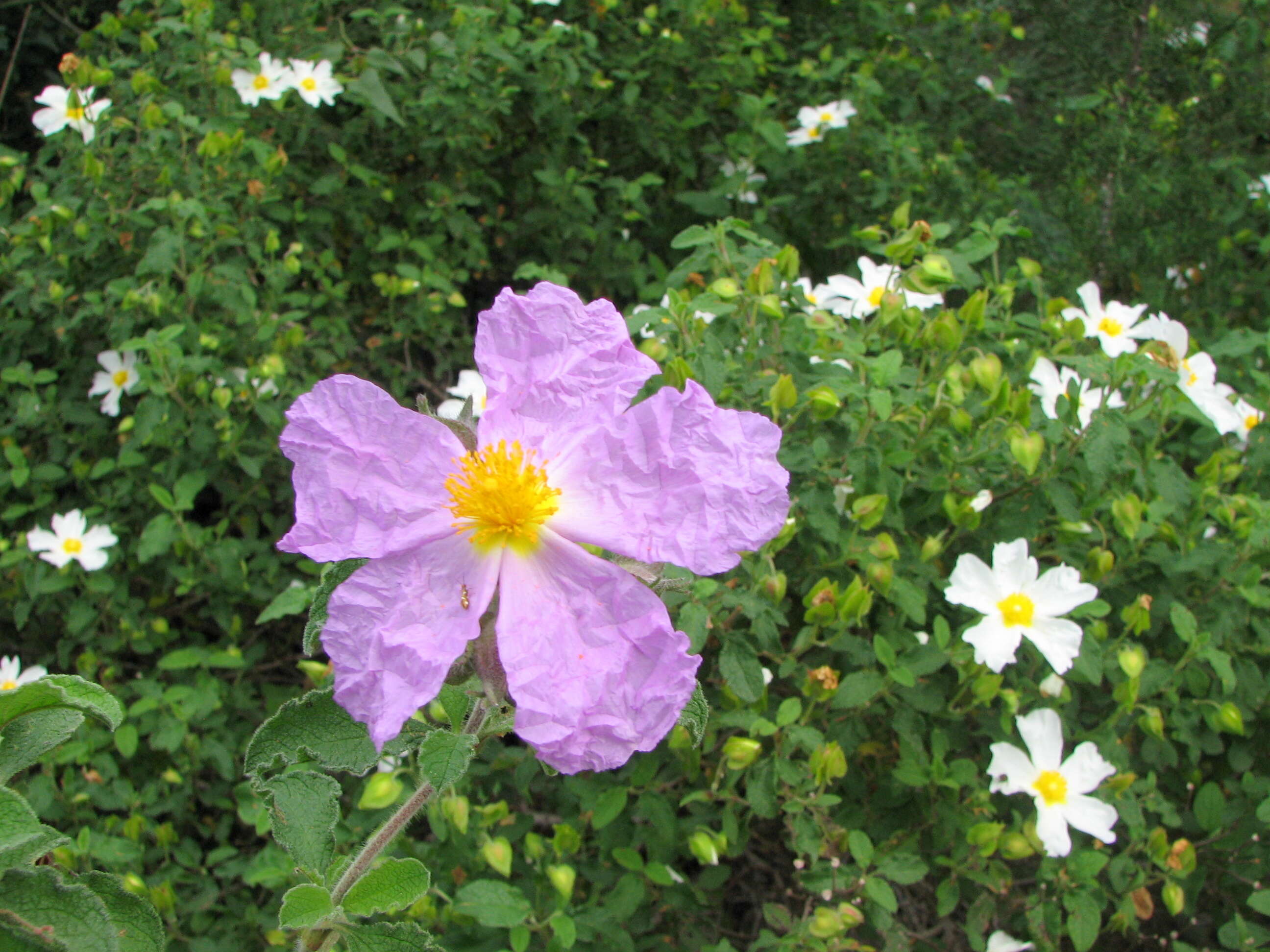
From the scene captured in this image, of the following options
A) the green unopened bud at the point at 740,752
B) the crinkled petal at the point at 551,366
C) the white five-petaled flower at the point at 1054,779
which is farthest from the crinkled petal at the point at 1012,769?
the crinkled petal at the point at 551,366

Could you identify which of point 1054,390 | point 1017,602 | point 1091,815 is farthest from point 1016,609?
Result: point 1054,390

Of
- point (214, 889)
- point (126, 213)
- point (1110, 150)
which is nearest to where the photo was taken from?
point (214, 889)

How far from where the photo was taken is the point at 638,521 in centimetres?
97

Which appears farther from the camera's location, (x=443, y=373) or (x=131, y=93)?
(x=443, y=373)

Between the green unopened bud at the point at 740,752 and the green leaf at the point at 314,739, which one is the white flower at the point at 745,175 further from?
the green leaf at the point at 314,739

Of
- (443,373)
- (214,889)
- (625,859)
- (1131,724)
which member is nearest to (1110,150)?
(1131,724)

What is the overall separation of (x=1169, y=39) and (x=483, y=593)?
3583 mm

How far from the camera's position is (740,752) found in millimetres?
1455

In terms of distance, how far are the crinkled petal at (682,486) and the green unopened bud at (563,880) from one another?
735 mm

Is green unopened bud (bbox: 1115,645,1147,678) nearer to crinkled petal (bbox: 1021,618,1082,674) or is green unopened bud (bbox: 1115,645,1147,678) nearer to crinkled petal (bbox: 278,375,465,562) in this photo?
crinkled petal (bbox: 1021,618,1082,674)

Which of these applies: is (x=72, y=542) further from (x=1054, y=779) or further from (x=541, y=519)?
(x=1054, y=779)

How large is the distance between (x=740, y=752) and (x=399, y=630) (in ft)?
2.35

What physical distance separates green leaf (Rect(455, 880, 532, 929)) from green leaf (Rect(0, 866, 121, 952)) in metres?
0.71

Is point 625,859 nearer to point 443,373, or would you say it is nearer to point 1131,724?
point 1131,724
